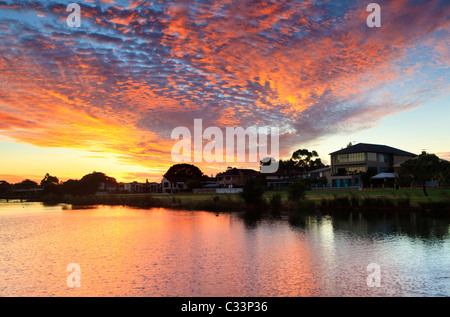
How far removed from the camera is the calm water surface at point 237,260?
1841cm

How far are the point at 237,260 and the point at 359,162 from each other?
77.5 m

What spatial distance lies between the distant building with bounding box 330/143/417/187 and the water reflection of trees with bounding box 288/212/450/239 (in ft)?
148

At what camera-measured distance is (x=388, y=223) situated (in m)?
40.1

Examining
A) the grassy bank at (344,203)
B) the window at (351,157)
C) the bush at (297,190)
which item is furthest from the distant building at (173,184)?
the bush at (297,190)

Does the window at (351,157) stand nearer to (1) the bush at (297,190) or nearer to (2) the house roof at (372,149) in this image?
(2) the house roof at (372,149)

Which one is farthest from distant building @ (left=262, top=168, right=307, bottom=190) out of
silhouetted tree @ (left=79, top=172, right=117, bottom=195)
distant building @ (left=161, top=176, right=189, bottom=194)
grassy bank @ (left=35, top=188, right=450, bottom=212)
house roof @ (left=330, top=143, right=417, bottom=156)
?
silhouetted tree @ (left=79, top=172, right=117, bottom=195)

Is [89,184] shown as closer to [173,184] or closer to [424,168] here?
[173,184]

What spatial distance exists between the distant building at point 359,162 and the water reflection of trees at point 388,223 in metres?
45.1

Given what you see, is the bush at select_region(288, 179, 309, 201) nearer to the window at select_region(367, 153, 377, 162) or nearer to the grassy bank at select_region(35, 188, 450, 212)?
the grassy bank at select_region(35, 188, 450, 212)

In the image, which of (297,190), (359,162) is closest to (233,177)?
(359,162)

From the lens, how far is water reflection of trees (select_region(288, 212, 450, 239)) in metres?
33.7
